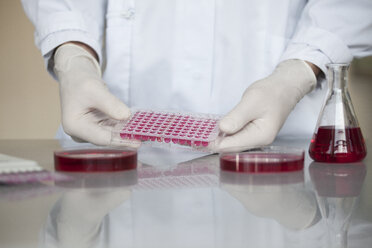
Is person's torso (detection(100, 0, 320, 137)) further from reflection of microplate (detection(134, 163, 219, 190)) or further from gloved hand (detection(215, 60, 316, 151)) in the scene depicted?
reflection of microplate (detection(134, 163, 219, 190))

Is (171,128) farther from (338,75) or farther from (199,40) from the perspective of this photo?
(199,40)

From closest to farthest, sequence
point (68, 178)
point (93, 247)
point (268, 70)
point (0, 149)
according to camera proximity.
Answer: point (93, 247) < point (68, 178) < point (0, 149) < point (268, 70)

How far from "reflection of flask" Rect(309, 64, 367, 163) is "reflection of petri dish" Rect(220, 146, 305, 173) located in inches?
3.1

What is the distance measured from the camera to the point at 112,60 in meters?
1.37

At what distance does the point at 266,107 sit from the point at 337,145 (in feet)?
0.85

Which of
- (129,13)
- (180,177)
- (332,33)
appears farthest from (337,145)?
(129,13)

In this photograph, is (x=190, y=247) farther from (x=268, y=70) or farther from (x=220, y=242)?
(x=268, y=70)

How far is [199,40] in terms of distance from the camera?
4.29ft

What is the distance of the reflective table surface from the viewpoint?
16.1 inches

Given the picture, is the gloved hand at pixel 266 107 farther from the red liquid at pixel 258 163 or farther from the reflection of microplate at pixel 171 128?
the red liquid at pixel 258 163

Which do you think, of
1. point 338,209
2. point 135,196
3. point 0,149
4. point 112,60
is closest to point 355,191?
point 338,209

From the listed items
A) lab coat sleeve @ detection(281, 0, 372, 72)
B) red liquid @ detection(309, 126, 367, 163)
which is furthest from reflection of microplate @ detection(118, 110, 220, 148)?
lab coat sleeve @ detection(281, 0, 372, 72)

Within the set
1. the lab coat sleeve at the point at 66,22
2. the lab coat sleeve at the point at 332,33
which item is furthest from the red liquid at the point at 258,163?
the lab coat sleeve at the point at 66,22

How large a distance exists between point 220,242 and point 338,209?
0.16 metres
